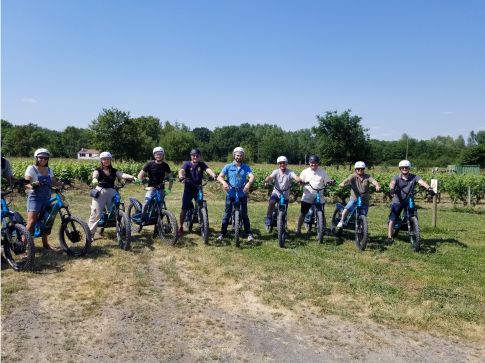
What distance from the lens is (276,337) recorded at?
14.1 feet

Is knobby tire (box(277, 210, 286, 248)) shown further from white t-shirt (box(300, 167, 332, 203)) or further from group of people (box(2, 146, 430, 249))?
white t-shirt (box(300, 167, 332, 203))

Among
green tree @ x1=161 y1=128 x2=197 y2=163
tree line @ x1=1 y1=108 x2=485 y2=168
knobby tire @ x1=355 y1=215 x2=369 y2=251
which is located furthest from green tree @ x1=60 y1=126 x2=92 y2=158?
knobby tire @ x1=355 y1=215 x2=369 y2=251

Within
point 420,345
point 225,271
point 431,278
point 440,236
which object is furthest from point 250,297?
point 440,236

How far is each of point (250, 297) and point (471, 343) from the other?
8.61 ft

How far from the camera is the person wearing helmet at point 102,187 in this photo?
297 inches

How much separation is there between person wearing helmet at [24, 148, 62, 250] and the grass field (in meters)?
0.75

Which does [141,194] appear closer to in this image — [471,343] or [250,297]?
[250,297]

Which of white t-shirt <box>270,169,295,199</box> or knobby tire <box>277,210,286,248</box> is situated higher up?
white t-shirt <box>270,169,295,199</box>

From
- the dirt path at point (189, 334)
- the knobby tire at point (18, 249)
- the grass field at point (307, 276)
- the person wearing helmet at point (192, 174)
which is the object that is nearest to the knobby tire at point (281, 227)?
the grass field at point (307, 276)

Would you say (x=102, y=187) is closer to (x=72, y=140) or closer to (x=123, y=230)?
(x=123, y=230)

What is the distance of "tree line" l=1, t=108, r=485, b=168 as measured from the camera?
42844 millimetres

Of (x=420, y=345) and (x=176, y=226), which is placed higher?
(x=176, y=226)

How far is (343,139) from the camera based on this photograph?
140 feet

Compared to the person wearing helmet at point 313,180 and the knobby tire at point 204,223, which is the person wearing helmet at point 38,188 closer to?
the knobby tire at point 204,223
